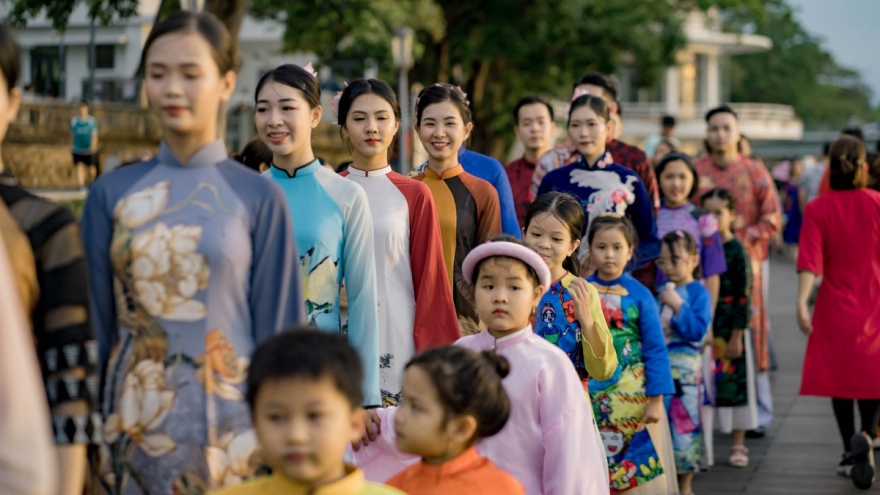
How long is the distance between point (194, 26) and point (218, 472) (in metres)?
1.12

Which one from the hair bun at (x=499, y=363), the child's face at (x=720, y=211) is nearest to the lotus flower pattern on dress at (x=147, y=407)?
the hair bun at (x=499, y=363)

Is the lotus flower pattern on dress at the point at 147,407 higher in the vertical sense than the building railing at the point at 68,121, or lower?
lower

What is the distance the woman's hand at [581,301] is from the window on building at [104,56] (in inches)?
1812

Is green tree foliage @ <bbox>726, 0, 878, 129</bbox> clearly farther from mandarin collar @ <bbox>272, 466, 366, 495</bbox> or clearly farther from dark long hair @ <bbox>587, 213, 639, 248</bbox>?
mandarin collar @ <bbox>272, 466, 366, 495</bbox>

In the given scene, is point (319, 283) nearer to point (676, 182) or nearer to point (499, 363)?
point (499, 363)

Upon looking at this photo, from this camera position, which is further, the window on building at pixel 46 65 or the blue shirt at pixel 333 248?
the window on building at pixel 46 65

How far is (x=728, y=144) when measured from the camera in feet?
36.7

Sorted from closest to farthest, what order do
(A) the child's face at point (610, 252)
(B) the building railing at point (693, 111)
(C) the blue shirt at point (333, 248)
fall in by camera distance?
(C) the blue shirt at point (333, 248), (A) the child's face at point (610, 252), (B) the building railing at point (693, 111)

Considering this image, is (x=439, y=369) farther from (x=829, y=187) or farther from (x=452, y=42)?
(x=452, y=42)

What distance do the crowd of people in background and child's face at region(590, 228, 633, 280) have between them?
0.04 feet

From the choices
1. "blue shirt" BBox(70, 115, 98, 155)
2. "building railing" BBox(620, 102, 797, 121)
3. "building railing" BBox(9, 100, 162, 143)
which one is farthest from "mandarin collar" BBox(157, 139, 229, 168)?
"building railing" BBox(620, 102, 797, 121)

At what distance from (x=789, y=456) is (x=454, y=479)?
19.9 feet

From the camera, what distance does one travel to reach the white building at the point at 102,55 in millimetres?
45312

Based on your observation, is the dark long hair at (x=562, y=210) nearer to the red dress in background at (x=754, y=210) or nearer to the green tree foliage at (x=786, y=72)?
the red dress in background at (x=754, y=210)
